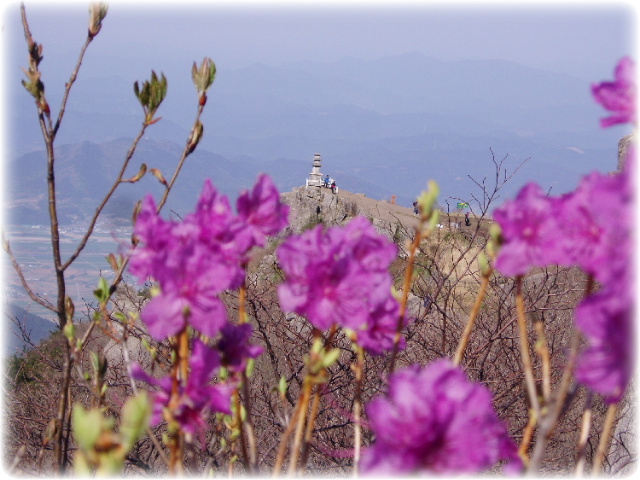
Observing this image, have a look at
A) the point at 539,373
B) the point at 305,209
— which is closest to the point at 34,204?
the point at 305,209

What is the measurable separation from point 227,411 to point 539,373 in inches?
181

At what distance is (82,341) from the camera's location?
1.37m

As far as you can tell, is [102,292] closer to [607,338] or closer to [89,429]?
[89,429]

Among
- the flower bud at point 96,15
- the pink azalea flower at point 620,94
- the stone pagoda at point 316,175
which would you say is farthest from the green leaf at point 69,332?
the stone pagoda at point 316,175

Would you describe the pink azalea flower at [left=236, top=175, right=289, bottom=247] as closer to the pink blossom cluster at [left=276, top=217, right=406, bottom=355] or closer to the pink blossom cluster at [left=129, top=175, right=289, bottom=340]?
the pink blossom cluster at [left=129, top=175, right=289, bottom=340]

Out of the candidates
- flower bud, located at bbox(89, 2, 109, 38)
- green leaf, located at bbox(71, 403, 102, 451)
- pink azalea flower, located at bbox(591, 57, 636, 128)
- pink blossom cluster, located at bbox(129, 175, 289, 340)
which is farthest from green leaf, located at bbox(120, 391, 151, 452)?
flower bud, located at bbox(89, 2, 109, 38)

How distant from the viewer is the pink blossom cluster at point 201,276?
908 millimetres

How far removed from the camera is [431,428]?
681 mm

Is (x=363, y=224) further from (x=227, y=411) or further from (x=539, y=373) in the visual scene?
(x=539, y=373)

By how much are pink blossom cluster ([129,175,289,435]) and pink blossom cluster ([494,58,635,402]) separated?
0.42 m

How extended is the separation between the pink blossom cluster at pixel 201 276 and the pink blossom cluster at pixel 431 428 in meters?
0.33

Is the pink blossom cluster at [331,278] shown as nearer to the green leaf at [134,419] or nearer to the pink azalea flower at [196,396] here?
the pink azalea flower at [196,396]

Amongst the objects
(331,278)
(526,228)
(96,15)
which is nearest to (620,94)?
(526,228)

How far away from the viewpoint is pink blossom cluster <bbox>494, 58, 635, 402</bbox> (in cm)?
73
